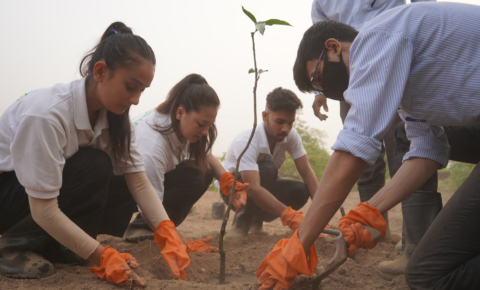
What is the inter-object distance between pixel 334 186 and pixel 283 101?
1658 mm

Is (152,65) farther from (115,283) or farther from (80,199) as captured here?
(115,283)

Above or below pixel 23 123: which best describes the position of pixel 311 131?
below

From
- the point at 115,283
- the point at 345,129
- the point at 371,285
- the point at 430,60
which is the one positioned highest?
the point at 430,60

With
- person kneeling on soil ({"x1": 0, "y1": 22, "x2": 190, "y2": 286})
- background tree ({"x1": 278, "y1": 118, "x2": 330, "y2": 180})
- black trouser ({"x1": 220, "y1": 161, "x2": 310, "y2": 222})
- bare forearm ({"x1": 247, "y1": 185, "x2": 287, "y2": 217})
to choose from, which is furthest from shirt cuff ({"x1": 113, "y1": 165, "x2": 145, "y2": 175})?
background tree ({"x1": 278, "y1": 118, "x2": 330, "y2": 180})

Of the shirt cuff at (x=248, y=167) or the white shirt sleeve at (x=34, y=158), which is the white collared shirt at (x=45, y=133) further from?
the shirt cuff at (x=248, y=167)

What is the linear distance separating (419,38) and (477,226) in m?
0.61

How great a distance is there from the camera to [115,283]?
4.85ft

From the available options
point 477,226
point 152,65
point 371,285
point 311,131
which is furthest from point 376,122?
point 311,131

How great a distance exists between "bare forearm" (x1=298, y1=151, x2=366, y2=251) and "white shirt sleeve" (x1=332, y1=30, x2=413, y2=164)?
4cm

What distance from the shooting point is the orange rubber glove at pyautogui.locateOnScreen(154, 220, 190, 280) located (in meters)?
1.68

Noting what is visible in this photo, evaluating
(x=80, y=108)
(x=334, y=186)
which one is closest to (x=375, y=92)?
(x=334, y=186)

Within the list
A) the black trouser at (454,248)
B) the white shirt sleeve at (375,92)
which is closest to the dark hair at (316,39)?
the white shirt sleeve at (375,92)

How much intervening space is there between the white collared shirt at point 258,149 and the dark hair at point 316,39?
46.7 inches

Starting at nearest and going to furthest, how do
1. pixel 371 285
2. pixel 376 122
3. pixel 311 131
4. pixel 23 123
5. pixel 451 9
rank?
pixel 376 122 → pixel 451 9 → pixel 23 123 → pixel 371 285 → pixel 311 131
